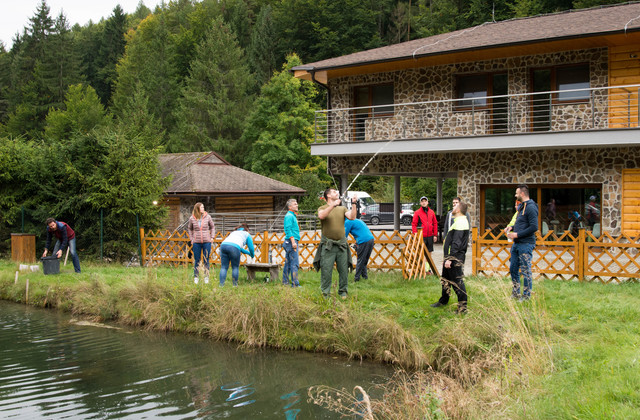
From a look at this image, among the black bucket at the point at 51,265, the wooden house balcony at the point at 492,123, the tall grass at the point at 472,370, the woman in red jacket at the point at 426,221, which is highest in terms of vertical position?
the wooden house balcony at the point at 492,123

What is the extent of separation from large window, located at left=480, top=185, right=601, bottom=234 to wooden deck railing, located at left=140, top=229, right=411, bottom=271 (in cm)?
479

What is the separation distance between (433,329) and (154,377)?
13.9 ft

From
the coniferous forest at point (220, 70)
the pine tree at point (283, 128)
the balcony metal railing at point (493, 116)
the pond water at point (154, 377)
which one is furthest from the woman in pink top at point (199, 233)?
the pine tree at point (283, 128)

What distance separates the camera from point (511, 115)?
1958 centimetres

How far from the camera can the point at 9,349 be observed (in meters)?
10.3

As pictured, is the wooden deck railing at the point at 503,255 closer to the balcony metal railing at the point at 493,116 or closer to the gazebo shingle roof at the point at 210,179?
the balcony metal railing at the point at 493,116

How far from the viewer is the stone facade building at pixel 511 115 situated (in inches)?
704

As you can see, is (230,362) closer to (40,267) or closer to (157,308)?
(157,308)

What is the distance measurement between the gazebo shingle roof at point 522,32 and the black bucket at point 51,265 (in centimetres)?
1156

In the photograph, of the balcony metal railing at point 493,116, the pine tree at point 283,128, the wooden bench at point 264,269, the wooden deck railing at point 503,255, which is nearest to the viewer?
the wooden deck railing at point 503,255

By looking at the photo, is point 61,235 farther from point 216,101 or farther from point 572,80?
point 216,101

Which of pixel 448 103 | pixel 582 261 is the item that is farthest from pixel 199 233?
pixel 448 103

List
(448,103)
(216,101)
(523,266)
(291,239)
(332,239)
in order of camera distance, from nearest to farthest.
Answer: (523,266) → (332,239) → (291,239) → (448,103) → (216,101)

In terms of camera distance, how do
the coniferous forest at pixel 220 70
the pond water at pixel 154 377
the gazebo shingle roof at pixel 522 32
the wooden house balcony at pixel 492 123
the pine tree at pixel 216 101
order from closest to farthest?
the pond water at pixel 154 377, the gazebo shingle roof at pixel 522 32, the wooden house balcony at pixel 492 123, the coniferous forest at pixel 220 70, the pine tree at pixel 216 101
